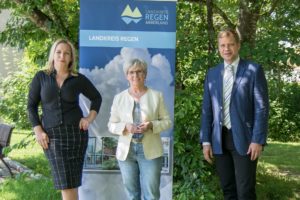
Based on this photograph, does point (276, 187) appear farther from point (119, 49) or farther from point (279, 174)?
point (119, 49)

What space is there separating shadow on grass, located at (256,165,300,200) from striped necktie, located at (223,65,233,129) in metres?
2.86

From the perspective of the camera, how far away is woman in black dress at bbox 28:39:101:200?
3.92m

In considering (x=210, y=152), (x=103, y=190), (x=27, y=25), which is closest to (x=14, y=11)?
(x=27, y=25)

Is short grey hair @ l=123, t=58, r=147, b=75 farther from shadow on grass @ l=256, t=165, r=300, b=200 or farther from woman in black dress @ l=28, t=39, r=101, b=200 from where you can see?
shadow on grass @ l=256, t=165, r=300, b=200

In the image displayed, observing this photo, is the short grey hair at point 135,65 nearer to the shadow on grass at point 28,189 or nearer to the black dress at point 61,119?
the black dress at point 61,119

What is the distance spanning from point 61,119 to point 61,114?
0.13 feet

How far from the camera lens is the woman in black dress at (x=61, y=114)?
3920 millimetres

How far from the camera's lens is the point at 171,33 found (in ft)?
14.4

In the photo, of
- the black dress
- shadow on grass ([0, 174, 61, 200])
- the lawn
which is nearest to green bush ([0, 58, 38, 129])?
the lawn

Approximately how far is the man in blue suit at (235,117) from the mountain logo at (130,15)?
0.90 meters

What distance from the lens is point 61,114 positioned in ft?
12.9

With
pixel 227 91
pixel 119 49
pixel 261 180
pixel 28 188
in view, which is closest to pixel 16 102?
pixel 28 188

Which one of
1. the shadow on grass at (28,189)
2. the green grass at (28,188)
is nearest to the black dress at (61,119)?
the green grass at (28,188)

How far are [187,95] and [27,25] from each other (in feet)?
8.07
